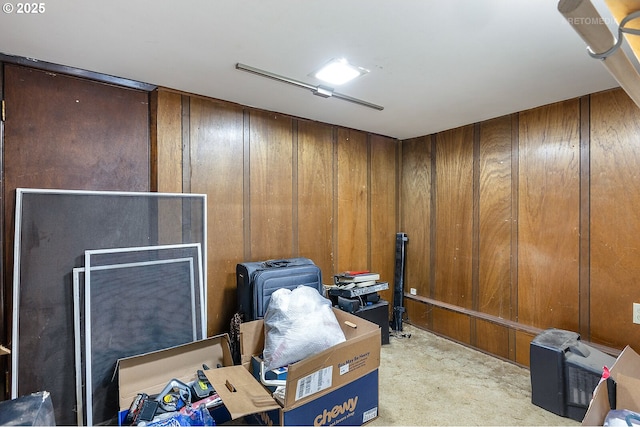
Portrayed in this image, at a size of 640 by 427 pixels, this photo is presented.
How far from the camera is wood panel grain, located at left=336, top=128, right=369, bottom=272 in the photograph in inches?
127

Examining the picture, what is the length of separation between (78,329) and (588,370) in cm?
303

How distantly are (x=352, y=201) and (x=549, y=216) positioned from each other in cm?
172

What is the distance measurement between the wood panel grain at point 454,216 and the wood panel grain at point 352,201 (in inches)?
31.2

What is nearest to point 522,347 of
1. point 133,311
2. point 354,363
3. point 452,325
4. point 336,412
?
point 452,325

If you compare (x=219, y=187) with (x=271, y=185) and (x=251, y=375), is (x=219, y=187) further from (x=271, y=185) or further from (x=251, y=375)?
(x=251, y=375)

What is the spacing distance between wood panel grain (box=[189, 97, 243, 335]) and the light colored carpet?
55.2 inches

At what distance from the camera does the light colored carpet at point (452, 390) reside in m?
1.95

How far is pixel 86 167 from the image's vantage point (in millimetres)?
2000

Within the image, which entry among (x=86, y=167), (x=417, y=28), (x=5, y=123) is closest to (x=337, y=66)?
(x=417, y=28)

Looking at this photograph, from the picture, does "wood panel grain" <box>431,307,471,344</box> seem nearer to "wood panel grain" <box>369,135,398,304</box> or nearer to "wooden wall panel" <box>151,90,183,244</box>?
"wood panel grain" <box>369,135,398,304</box>

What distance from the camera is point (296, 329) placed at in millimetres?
1907

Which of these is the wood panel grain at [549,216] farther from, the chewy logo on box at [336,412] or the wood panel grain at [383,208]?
the chewy logo on box at [336,412]

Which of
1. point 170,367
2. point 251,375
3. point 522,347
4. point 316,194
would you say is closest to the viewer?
point 251,375

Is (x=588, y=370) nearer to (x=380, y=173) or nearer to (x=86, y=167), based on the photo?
(x=380, y=173)
